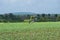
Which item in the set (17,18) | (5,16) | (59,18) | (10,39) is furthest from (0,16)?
(10,39)

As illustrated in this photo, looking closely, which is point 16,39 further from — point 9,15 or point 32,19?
point 9,15

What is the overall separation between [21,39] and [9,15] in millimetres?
20710

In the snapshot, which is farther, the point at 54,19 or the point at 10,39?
the point at 54,19

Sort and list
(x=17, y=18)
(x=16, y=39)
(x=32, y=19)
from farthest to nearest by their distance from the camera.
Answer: (x=17, y=18) < (x=32, y=19) < (x=16, y=39)

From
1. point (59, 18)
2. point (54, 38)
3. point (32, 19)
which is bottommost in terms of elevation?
point (59, 18)

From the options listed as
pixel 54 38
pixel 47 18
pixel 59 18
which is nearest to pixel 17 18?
pixel 47 18

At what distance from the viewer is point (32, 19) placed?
22.9 metres

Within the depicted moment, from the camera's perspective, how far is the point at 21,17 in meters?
27.4

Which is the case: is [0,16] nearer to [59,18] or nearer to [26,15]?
[26,15]

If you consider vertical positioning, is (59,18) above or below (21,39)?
below

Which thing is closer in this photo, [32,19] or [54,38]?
[54,38]

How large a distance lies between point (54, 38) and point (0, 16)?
20574 millimetres

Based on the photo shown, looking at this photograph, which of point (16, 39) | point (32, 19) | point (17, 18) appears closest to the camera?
point (16, 39)

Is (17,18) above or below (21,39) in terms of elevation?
below
